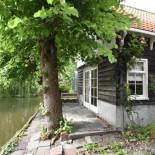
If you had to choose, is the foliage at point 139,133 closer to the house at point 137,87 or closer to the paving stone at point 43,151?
the house at point 137,87

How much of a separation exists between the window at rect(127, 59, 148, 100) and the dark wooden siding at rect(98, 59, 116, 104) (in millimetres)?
642

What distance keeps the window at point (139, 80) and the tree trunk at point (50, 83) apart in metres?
2.91

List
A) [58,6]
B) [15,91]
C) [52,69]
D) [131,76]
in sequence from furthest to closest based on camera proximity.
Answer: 1. [15,91]
2. [131,76]
3. [52,69]
4. [58,6]

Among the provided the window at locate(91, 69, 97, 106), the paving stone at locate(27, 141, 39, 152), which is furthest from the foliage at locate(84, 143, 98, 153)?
the window at locate(91, 69, 97, 106)

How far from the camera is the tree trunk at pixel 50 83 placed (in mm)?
9656

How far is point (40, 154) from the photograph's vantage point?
314 inches

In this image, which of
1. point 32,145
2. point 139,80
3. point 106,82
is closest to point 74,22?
point 32,145

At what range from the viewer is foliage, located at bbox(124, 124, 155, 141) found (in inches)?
359

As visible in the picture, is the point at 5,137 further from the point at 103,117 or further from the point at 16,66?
the point at 103,117

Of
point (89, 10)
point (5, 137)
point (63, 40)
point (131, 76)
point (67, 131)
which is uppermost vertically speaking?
point (89, 10)

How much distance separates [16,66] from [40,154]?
8.87m

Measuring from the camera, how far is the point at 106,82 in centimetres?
1202

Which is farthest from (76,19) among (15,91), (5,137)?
(15,91)

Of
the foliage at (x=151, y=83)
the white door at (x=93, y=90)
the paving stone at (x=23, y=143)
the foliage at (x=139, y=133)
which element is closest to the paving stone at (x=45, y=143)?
the paving stone at (x=23, y=143)
